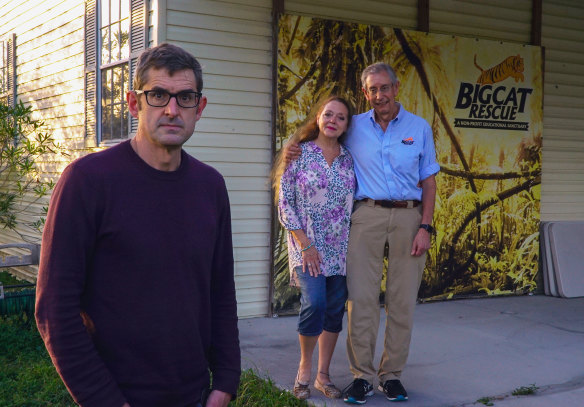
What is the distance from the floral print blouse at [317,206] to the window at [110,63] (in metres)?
3.14

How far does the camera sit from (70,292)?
1.94 meters

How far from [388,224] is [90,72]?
515 cm

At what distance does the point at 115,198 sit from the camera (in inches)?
80.0

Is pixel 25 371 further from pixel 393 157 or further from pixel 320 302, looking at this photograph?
pixel 393 157

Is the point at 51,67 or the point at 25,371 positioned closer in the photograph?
the point at 25,371

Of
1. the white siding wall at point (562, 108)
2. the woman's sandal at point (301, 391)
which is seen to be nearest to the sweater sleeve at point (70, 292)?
the woman's sandal at point (301, 391)

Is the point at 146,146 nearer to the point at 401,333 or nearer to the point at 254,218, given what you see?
the point at 401,333

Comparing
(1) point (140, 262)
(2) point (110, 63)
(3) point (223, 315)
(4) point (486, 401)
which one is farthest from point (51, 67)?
(1) point (140, 262)

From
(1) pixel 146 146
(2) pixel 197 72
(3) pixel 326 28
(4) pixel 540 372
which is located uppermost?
(3) pixel 326 28

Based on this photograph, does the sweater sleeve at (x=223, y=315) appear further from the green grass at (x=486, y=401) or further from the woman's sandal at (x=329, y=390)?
the green grass at (x=486, y=401)

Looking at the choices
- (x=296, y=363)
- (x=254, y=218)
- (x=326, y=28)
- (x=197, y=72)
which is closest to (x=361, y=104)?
(x=326, y=28)

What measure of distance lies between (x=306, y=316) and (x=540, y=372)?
2.10 m

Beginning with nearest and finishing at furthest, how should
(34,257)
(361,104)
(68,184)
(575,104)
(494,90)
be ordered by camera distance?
(68,184), (34,257), (361,104), (494,90), (575,104)

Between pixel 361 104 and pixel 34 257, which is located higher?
pixel 361 104
